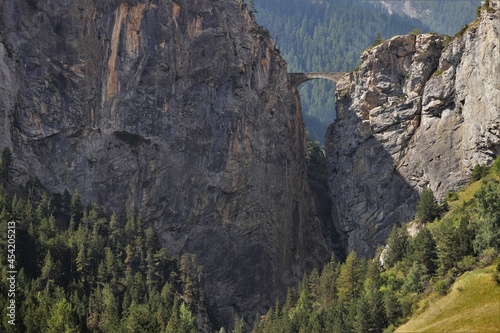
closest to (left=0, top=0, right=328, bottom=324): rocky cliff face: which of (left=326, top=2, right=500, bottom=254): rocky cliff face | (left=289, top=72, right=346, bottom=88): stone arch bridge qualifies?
(left=326, top=2, right=500, bottom=254): rocky cliff face

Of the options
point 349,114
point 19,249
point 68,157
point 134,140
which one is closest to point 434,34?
point 349,114

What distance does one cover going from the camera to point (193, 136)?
142 meters

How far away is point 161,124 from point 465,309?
72044 mm

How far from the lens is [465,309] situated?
79500 mm

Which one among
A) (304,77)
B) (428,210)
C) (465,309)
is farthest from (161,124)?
(465,309)

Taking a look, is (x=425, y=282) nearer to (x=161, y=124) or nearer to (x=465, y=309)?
(x=465, y=309)

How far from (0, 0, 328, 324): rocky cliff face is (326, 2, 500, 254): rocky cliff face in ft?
51.6

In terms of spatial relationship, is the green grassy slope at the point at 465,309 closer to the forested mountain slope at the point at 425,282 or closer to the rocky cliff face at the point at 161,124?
the forested mountain slope at the point at 425,282

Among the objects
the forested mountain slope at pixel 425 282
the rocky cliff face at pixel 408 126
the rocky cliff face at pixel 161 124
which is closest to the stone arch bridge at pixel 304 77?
the rocky cliff face at pixel 408 126

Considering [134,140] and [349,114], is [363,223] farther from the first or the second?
[134,140]

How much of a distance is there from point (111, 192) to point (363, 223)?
41.9 m

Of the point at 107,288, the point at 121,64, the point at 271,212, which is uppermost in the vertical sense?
the point at 121,64

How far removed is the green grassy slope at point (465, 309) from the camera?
75.1 metres

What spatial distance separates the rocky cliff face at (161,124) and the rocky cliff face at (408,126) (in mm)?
15715
